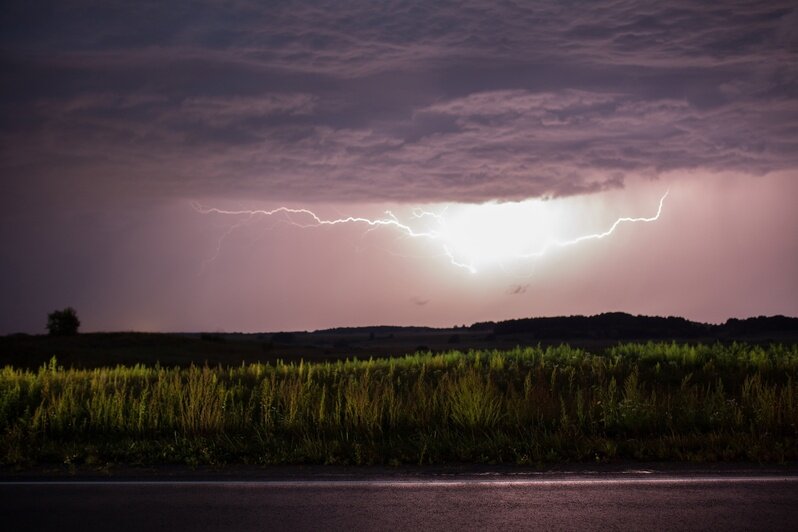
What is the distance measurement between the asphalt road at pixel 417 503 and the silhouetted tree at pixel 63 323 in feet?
212

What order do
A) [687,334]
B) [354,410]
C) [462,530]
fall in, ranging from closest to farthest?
[462,530] → [354,410] → [687,334]

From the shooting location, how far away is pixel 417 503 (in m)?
7.51

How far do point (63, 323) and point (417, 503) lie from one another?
6822 cm

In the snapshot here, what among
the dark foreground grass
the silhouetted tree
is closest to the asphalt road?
the dark foreground grass

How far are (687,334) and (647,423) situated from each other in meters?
91.9

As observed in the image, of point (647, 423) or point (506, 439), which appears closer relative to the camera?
point (506, 439)

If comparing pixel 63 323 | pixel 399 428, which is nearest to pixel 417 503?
pixel 399 428

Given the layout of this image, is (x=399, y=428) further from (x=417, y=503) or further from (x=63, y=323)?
(x=63, y=323)

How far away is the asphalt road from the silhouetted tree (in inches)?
2543

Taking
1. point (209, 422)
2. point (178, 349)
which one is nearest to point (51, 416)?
point (209, 422)

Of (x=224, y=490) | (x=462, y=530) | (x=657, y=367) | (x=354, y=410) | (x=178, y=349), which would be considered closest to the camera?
(x=462, y=530)

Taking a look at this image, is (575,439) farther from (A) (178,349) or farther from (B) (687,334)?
(B) (687,334)

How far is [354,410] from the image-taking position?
520 inches

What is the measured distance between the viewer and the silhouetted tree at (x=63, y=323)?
223 feet
